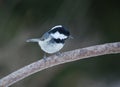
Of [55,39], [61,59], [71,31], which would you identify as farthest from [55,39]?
[71,31]

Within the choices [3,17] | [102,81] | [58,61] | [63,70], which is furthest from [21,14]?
[58,61]

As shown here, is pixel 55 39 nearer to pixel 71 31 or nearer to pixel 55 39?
pixel 55 39

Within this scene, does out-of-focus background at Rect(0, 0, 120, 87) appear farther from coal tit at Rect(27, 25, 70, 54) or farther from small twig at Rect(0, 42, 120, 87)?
small twig at Rect(0, 42, 120, 87)

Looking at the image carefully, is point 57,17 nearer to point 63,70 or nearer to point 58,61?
point 63,70

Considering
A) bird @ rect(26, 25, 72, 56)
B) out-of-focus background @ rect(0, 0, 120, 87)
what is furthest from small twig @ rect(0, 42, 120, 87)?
out-of-focus background @ rect(0, 0, 120, 87)

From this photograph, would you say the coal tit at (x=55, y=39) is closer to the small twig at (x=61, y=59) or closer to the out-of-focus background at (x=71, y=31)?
the small twig at (x=61, y=59)

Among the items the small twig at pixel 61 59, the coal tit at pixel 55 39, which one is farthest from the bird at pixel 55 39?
the small twig at pixel 61 59
